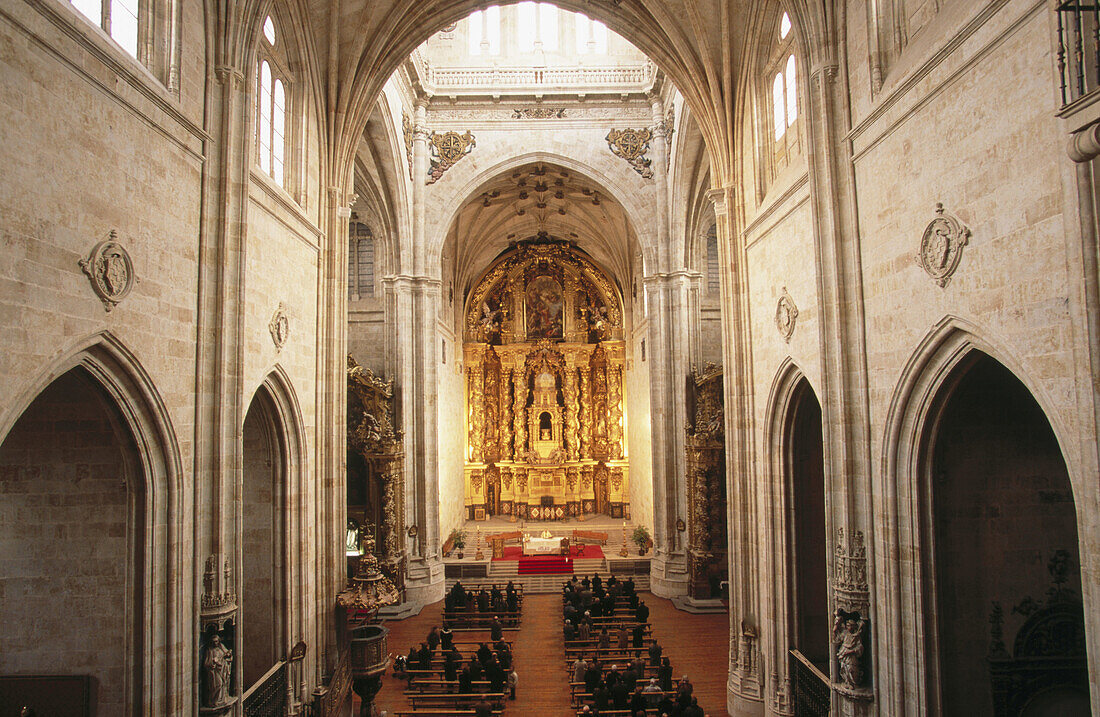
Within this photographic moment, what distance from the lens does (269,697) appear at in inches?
468

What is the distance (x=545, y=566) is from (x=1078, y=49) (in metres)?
23.6

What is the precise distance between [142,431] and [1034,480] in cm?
1112

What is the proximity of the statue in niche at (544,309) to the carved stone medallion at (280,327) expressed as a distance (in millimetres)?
27515

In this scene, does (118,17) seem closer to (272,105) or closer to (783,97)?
(272,105)

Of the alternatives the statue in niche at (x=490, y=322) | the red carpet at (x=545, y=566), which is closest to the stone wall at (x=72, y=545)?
the red carpet at (x=545, y=566)

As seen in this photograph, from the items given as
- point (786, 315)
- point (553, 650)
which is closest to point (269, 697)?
point (553, 650)

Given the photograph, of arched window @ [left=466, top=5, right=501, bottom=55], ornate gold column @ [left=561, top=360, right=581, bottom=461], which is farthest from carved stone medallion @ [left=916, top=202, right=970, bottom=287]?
ornate gold column @ [left=561, top=360, right=581, bottom=461]

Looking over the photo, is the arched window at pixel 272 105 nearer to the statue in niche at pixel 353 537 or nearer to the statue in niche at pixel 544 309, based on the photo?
the statue in niche at pixel 353 537

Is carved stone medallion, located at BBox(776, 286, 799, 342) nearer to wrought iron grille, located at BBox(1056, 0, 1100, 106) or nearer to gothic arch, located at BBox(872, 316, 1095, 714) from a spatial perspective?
gothic arch, located at BBox(872, 316, 1095, 714)

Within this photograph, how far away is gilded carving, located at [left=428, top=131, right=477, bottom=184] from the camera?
25.2m

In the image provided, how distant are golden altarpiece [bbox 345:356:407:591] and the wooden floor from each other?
2.17 metres

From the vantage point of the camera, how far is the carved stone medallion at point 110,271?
24.7ft

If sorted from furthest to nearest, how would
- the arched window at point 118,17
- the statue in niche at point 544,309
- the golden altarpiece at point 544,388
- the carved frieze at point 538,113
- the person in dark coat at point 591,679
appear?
the statue in niche at point 544,309 → the golden altarpiece at point 544,388 → the carved frieze at point 538,113 → the person in dark coat at point 591,679 → the arched window at point 118,17

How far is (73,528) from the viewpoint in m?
8.85
